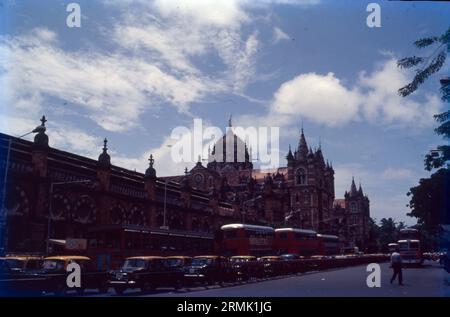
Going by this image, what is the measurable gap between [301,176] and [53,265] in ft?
305

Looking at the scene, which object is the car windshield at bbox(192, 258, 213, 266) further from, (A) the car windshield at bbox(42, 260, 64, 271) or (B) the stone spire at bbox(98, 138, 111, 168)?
(B) the stone spire at bbox(98, 138, 111, 168)

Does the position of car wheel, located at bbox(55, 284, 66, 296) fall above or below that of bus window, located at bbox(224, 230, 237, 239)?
below

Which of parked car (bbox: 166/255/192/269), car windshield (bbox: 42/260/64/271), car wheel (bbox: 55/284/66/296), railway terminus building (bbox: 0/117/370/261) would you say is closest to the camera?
car wheel (bbox: 55/284/66/296)

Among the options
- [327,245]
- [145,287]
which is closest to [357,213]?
[327,245]

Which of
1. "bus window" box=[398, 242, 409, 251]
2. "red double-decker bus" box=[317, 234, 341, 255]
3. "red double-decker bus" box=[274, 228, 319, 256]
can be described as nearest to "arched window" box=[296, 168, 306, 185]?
"red double-decker bus" box=[317, 234, 341, 255]

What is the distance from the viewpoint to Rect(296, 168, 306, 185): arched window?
10881cm

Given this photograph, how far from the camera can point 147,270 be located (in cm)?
2172

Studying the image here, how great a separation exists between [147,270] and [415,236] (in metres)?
34.8

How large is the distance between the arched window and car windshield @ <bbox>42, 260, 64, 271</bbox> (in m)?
92.1

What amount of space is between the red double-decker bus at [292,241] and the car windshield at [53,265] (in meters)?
27.8

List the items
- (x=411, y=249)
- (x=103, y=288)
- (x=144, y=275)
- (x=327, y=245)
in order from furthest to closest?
(x=327, y=245), (x=411, y=249), (x=103, y=288), (x=144, y=275)

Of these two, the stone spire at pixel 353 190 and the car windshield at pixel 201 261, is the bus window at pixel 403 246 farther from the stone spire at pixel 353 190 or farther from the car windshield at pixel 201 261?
the stone spire at pixel 353 190

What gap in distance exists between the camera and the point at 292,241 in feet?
151

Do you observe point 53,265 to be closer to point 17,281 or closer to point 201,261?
point 17,281
